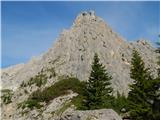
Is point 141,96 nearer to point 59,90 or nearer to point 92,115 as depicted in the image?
point 92,115

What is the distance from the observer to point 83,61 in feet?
458

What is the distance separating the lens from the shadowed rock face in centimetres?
13527

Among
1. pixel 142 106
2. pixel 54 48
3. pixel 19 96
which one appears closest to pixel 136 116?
pixel 142 106

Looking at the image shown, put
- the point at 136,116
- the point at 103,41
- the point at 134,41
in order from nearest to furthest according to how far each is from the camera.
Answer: the point at 136,116 → the point at 103,41 → the point at 134,41

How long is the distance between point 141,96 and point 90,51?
10456 cm

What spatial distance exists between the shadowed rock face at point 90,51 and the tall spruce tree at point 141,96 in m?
75.1

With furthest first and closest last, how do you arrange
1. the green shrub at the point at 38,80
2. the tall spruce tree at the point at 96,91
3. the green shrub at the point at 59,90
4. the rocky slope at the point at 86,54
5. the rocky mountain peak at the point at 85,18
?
1. the rocky mountain peak at the point at 85,18
2. the green shrub at the point at 38,80
3. the rocky slope at the point at 86,54
4. the green shrub at the point at 59,90
5. the tall spruce tree at the point at 96,91

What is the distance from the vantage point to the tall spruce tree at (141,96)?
Result: 1410 inches

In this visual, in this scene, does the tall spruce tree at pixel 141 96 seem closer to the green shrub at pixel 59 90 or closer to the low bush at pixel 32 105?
the green shrub at pixel 59 90

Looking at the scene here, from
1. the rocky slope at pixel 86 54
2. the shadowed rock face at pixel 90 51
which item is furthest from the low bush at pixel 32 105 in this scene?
the shadowed rock face at pixel 90 51

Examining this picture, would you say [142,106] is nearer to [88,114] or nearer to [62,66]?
[88,114]

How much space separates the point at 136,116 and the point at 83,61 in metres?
102

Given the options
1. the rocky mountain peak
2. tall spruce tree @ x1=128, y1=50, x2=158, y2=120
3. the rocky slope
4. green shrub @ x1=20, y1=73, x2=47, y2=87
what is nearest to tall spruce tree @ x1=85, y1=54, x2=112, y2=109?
tall spruce tree @ x1=128, y1=50, x2=158, y2=120

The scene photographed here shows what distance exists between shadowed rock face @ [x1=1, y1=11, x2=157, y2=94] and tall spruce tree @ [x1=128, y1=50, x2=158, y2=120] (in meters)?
75.1
